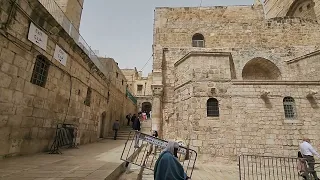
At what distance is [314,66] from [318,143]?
4949mm

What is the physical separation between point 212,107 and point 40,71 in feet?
23.8

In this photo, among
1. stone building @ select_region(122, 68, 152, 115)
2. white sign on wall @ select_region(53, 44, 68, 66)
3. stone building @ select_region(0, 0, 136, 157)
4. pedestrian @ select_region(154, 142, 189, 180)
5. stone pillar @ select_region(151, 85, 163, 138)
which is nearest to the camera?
pedestrian @ select_region(154, 142, 189, 180)

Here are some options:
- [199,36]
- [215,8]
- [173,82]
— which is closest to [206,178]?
[173,82]

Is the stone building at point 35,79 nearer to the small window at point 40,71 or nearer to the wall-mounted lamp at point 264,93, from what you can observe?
the small window at point 40,71

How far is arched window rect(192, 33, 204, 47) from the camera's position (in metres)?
13.5

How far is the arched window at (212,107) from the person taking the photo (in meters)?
8.41

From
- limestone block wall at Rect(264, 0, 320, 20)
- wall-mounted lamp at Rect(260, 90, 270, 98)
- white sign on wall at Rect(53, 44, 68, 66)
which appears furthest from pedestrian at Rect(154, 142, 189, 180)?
limestone block wall at Rect(264, 0, 320, 20)

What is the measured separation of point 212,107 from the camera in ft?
27.9

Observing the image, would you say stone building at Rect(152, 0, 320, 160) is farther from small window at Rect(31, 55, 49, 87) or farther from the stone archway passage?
small window at Rect(31, 55, 49, 87)

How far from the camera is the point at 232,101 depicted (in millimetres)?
8375

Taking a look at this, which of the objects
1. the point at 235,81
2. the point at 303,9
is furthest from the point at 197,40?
the point at 303,9

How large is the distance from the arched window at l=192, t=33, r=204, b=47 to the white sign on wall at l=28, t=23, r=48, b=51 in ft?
33.8

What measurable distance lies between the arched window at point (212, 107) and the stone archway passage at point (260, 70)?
4.54 meters

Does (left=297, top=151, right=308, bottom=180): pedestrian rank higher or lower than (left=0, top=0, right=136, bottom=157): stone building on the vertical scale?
lower
